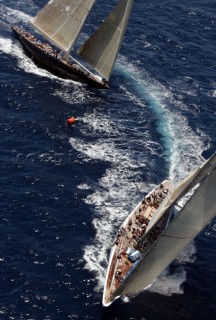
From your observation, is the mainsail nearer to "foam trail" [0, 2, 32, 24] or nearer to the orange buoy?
the orange buoy

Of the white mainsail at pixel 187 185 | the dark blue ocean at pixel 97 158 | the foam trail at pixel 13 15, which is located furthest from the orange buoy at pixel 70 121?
the foam trail at pixel 13 15

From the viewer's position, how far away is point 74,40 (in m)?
122

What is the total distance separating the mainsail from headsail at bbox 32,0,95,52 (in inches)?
2374

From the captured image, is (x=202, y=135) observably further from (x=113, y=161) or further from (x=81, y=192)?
(x=81, y=192)

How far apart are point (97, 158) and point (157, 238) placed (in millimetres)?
33748

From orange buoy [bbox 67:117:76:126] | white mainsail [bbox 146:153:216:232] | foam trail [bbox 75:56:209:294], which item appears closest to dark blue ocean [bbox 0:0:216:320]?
foam trail [bbox 75:56:209:294]

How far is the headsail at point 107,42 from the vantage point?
117500 mm

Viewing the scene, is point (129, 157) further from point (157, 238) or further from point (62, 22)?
point (62, 22)

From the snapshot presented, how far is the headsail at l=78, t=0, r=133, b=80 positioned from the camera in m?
118

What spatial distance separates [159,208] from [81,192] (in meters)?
15.0

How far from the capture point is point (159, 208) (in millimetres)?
86125

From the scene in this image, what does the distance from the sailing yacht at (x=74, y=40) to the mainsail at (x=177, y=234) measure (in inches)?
2179

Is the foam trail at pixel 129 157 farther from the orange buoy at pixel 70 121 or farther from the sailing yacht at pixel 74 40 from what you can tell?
the sailing yacht at pixel 74 40

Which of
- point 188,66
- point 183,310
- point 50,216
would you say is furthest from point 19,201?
point 188,66
